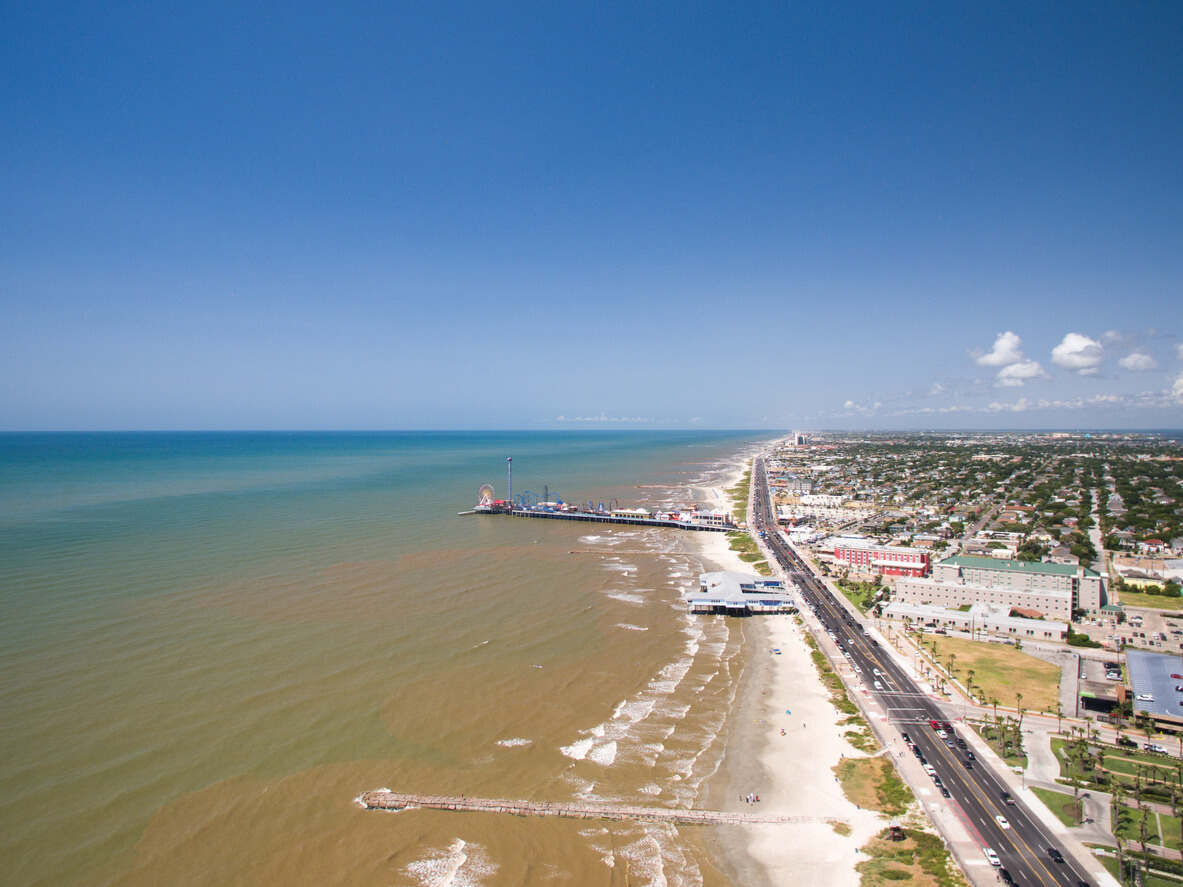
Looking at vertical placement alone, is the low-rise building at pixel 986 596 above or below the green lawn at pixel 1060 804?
above

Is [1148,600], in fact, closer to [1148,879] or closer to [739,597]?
[739,597]

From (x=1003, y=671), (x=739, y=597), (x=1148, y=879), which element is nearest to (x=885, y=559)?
(x=739, y=597)

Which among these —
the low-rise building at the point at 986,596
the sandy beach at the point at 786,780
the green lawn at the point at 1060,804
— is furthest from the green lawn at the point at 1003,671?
the sandy beach at the point at 786,780

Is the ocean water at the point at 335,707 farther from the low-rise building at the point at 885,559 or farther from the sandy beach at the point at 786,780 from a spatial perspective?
the low-rise building at the point at 885,559

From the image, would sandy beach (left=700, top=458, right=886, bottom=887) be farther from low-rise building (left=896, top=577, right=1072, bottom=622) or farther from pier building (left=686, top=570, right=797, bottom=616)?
low-rise building (left=896, top=577, right=1072, bottom=622)

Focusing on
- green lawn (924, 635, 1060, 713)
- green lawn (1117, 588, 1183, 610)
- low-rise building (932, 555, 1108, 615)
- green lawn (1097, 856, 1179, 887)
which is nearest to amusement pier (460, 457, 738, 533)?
low-rise building (932, 555, 1108, 615)

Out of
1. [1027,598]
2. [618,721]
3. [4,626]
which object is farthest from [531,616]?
[1027,598]

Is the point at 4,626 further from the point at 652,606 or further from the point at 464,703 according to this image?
the point at 652,606
